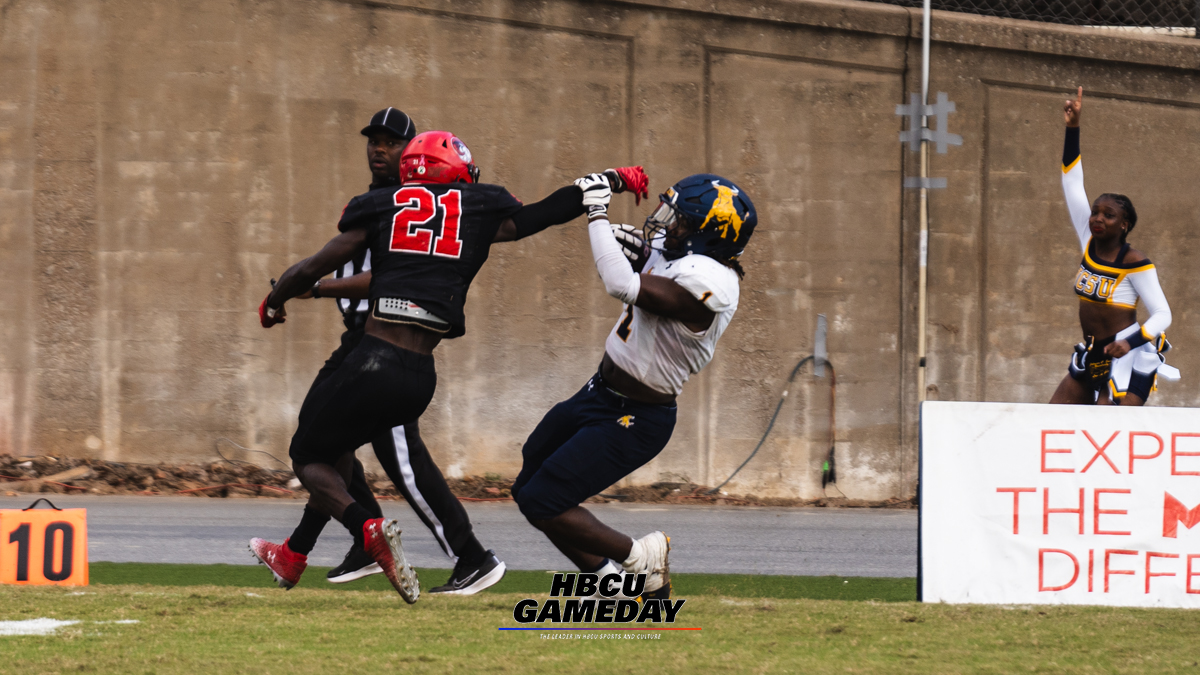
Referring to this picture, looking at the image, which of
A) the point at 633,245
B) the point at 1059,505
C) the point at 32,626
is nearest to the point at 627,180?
the point at 633,245

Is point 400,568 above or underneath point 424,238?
underneath

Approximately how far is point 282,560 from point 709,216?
90.2 inches

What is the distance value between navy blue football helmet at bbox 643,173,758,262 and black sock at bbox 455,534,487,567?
1.76m

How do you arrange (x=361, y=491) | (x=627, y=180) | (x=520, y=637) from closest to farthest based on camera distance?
(x=520, y=637)
(x=627, y=180)
(x=361, y=491)

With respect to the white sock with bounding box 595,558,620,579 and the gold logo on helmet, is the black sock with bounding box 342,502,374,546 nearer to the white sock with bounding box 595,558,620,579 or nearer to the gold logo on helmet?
the white sock with bounding box 595,558,620,579

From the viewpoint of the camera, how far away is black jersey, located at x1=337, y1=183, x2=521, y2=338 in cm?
455

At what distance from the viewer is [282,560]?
507cm

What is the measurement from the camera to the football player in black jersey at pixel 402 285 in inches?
177

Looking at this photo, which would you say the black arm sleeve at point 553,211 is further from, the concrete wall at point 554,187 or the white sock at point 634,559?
the concrete wall at point 554,187

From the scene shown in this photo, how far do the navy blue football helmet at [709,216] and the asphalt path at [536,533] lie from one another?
2.53m

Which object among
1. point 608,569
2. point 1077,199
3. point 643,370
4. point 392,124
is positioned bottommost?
point 608,569

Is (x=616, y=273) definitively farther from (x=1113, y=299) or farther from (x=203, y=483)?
(x=203, y=483)

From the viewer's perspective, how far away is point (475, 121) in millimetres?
10289

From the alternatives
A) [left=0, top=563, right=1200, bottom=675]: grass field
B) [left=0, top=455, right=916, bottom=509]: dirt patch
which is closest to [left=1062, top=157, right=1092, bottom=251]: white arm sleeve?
[left=0, top=563, right=1200, bottom=675]: grass field
